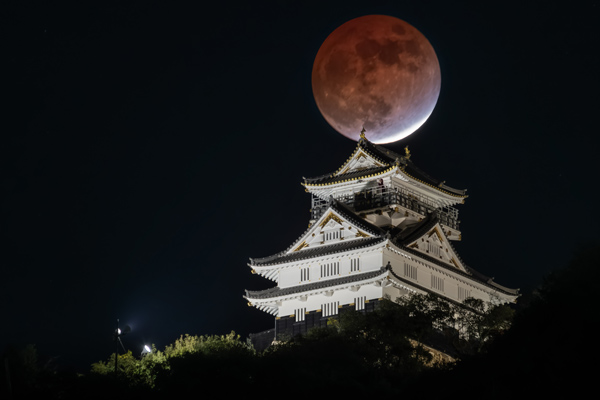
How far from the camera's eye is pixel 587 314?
42.3 meters

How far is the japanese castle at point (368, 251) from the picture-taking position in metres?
67.1

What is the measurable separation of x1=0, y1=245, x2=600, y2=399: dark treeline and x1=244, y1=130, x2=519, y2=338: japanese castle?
4.96 metres

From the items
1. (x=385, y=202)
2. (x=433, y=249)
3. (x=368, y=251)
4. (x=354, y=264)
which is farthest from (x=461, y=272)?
(x=354, y=264)

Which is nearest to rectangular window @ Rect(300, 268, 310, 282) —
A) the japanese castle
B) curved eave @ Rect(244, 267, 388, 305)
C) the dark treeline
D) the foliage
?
the japanese castle

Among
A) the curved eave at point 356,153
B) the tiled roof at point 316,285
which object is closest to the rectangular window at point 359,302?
the tiled roof at point 316,285

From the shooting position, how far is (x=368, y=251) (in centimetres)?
6762

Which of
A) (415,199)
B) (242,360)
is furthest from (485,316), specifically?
(415,199)

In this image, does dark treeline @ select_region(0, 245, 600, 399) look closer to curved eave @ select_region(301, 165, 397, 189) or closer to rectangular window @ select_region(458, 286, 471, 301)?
rectangular window @ select_region(458, 286, 471, 301)

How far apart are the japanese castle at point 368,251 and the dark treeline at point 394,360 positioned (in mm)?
4961

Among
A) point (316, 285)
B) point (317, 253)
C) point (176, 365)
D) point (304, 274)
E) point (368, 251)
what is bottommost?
point (176, 365)

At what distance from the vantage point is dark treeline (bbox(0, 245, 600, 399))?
139 feet

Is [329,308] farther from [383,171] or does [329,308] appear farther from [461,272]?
[383,171]

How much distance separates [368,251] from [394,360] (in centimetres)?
1293

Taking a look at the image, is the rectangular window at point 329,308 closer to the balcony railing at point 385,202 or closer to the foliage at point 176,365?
the balcony railing at point 385,202
